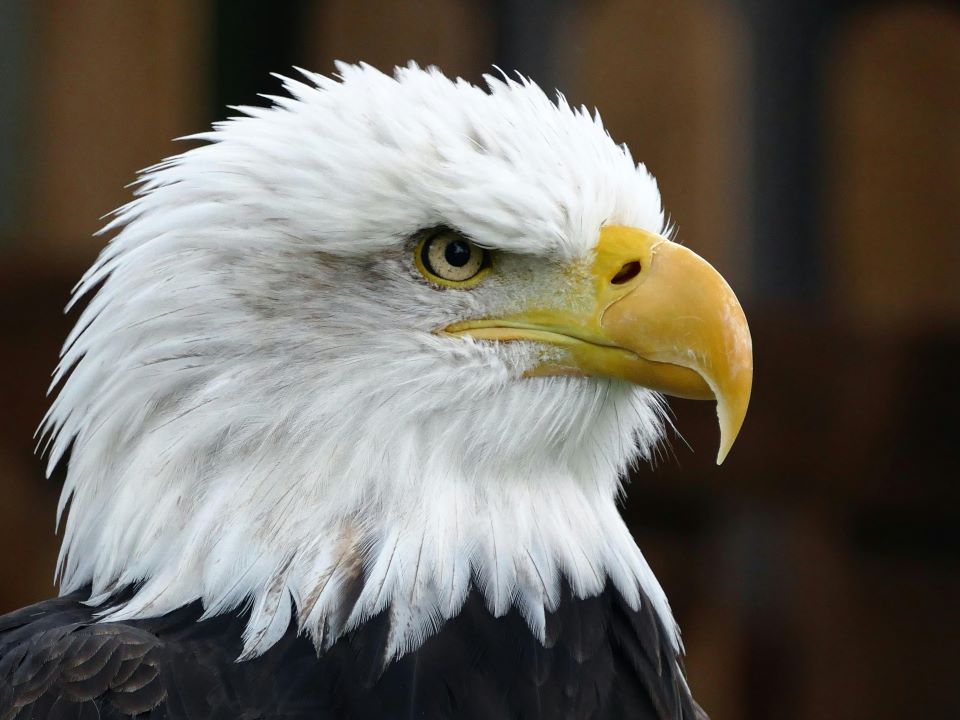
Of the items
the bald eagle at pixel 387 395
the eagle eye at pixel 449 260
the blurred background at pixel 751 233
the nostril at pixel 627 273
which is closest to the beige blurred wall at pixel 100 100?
the blurred background at pixel 751 233

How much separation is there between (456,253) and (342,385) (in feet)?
0.94

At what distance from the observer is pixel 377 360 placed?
235 cm

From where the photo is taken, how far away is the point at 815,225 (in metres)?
6.00

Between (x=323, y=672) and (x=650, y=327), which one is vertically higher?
(x=650, y=327)

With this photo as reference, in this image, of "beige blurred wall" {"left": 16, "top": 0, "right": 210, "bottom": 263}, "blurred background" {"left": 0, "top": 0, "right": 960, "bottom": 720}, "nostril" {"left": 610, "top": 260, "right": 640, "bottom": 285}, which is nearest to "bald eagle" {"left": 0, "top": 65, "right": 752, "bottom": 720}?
"nostril" {"left": 610, "top": 260, "right": 640, "bottom": 285}

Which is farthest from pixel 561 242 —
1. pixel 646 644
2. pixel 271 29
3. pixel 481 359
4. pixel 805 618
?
pixel 271 29

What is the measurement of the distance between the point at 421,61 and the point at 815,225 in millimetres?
1819

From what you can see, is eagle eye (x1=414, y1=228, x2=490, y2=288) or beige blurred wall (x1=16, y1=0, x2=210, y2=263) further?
beige blurred wall (x1=16, y1=0, x2=210, y2=263)

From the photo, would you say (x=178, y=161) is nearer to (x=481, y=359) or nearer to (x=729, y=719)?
(x=481, y=359)

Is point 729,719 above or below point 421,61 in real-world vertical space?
below

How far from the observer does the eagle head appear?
2285 millimetres

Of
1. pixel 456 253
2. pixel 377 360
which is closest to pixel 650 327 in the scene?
pixel 456 253

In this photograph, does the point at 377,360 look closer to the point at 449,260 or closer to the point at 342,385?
the point at 342,385

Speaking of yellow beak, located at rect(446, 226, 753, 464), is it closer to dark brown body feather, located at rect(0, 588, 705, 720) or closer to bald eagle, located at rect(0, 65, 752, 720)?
bald eagle, located at rect(0, 65, 752, 720)
